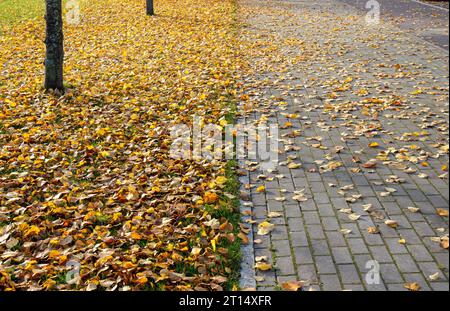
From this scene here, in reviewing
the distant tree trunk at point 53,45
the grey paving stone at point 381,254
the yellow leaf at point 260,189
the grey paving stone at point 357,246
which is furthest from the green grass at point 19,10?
the grey paving stone at point 381,254

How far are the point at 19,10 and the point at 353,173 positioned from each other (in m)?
17.8

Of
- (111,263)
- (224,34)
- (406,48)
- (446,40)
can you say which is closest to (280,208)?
(111,263)

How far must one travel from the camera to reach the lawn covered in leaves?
3881 millimetres

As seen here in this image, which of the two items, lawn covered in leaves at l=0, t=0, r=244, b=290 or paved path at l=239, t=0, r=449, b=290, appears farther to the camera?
lawn covered in leaves at l=0, t=0, r=244, b=290

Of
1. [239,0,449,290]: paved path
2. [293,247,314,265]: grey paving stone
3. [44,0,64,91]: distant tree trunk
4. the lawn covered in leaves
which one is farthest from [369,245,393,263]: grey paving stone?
[44,0,64,91]: distant tree trunk

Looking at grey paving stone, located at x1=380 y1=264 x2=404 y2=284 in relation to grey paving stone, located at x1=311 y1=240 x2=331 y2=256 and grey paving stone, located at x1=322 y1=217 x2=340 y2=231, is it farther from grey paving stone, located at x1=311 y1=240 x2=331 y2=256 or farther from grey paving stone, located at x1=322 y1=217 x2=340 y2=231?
grey paving stone, located at x1=322 y1=217 x2=340 y2=231

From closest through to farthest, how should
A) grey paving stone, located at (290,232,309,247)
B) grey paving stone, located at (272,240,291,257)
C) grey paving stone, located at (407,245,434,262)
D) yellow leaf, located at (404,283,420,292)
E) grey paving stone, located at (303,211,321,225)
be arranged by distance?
1. yellow leaf, located at (404,283,420,292)
2. grey paving stone, located at (407,245,434,262)
3. grey paving stone, located at (272,240,291,257)
4. grey paving stone, located at (290,232,309,247)
5. grey paving stone, located at (303,211,321,225)

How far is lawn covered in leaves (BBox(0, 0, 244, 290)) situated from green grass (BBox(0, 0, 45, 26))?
651 cm

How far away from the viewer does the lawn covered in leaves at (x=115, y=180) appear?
388 centimetres

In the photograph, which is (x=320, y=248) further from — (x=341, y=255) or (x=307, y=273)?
(x=307, y=273)

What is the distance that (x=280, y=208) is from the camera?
185 inches
